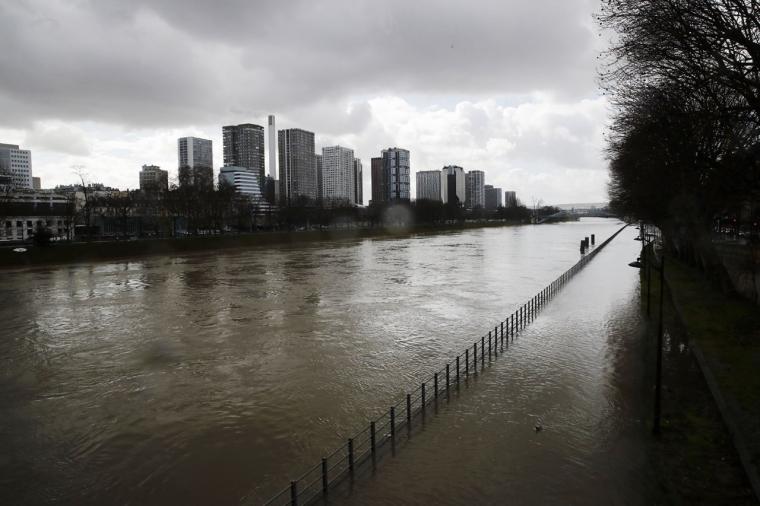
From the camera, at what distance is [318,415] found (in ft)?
47.4

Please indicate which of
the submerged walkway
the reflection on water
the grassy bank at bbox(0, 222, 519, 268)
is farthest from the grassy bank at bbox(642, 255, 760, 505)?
the grassy bank at bbox(0, 222, 519, 268)

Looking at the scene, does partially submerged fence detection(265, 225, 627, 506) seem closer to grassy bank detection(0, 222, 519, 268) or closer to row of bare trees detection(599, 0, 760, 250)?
row of bare trees detection(599, 0, 760, 250)

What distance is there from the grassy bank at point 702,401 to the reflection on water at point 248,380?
4.77ft

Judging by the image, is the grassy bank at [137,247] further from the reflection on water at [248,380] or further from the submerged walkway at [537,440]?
the submerged walkway at [537,440]

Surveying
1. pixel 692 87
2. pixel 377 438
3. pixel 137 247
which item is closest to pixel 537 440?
pixel 377 438

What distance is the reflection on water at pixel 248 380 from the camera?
38.0 ft

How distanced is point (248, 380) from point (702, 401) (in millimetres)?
14128

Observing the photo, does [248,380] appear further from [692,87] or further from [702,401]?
[692,87]

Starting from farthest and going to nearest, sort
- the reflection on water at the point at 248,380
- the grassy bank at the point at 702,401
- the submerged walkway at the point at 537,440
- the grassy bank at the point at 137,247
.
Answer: the grassy bank at the point at 137,247
the reflection on water at the point at 248,380
the submerged walkway at the point at 537,440
the grassy bank at the point at 702,401

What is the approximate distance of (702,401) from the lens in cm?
1448

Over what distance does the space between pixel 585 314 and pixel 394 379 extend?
15422 millimetres

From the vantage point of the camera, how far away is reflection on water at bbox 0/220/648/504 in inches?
456

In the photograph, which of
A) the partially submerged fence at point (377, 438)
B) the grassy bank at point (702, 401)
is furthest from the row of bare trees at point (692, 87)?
the partially submerged fence at point (377, 438)

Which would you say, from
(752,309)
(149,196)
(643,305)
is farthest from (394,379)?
(149,196)
